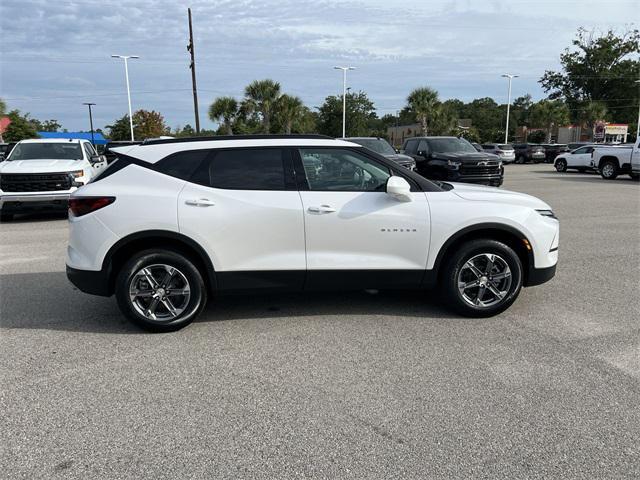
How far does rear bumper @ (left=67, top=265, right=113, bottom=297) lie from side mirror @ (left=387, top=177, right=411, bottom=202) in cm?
261

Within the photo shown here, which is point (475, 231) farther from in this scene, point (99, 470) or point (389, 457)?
point (99, 470)

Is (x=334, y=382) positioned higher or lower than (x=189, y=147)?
lower

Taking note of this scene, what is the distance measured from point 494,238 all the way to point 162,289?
10.3 ft

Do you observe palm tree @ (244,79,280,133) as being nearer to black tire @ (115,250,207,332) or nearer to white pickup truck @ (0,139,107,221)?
white pickup truck @ (0,139,107,221)

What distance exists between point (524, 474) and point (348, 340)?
1967 mm

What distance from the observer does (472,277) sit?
495cm

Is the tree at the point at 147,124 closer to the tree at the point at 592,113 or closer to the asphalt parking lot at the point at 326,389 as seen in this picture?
the tree at the point at 592,113

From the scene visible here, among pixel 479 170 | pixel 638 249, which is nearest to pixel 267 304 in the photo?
pixel 638 249

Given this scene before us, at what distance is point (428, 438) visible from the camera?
3.03 meters

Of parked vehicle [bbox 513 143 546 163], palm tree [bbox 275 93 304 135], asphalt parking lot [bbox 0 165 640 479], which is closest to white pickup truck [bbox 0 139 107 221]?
asphalt parking lot [bbox 0 165 640 479]

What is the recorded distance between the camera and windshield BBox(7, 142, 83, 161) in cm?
1245

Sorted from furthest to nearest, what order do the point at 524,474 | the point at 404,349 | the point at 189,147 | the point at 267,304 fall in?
the point at 267,304, the point at 189,147, the point at 404,349, the point at 524,474

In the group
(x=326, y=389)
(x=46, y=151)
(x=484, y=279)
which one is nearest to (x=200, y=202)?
(x=326, y=389)

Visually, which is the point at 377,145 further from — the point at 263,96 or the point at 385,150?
the point at 263,96
